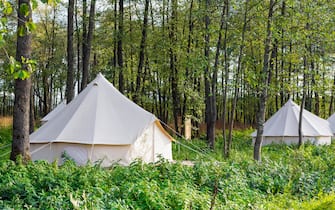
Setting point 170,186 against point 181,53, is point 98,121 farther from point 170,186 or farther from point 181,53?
point 181,53

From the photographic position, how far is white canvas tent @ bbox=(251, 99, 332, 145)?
18688 mm

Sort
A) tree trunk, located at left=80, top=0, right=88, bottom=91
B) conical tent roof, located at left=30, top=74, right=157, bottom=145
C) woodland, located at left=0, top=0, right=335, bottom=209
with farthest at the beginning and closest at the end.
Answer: tree trunk, located at left=80, top=0, right=88, bottom=91
conical tent roof, located at left=30, top=74, right=157, bottom=145
woodland, located at left=0, top=0, right=335, bottom=209

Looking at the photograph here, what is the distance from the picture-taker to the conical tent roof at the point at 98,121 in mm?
10547

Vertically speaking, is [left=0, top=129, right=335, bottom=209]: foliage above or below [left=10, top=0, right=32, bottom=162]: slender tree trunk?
below

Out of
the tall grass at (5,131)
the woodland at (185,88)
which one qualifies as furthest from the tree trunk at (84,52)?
the tall grass at (5,131)

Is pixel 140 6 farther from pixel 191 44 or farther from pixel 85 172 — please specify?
pixel 85 172

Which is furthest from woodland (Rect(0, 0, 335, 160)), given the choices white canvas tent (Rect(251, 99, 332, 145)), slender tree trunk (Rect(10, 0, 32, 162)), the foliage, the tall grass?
the foliage

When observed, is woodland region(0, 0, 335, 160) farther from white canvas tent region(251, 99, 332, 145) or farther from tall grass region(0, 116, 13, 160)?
white canvas tent region(251, 99, 332, 145)

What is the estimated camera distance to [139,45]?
21.7 m

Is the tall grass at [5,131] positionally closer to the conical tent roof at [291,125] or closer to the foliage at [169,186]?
the conical tent roof at [291,125]

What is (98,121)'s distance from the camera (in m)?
10.9

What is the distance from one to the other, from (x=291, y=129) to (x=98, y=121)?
10440mm

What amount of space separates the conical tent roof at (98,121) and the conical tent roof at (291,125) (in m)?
8.72

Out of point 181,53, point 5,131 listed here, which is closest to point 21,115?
point 181,53
